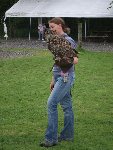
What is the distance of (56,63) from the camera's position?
6.94m

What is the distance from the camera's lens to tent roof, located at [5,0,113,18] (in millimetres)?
33816

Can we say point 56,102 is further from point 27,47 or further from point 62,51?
point 27,47

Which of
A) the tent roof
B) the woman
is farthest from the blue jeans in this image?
the tent roof

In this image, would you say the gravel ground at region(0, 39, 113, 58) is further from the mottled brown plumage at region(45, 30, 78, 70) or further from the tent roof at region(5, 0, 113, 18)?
the mottled brown plumage at region(45, 30, 78, 70)

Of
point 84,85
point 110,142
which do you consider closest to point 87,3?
point 84,85

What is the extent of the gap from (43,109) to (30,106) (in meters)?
0.45

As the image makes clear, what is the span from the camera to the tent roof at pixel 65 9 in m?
33.8

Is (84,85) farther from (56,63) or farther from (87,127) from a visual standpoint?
(56,63)

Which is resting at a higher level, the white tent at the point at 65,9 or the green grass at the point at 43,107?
the green grass at the point at 43,107

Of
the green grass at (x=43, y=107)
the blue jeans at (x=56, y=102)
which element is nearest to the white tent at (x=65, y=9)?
the green grass at (x=43, y=107)

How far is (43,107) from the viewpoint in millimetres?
10227

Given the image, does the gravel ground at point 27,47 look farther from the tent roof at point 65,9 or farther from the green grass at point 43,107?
the green grass at point 43,107

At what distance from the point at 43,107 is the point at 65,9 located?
Answer: 2570cm

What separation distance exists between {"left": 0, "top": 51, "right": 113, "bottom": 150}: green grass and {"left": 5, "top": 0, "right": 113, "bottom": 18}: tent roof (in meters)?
15.8
